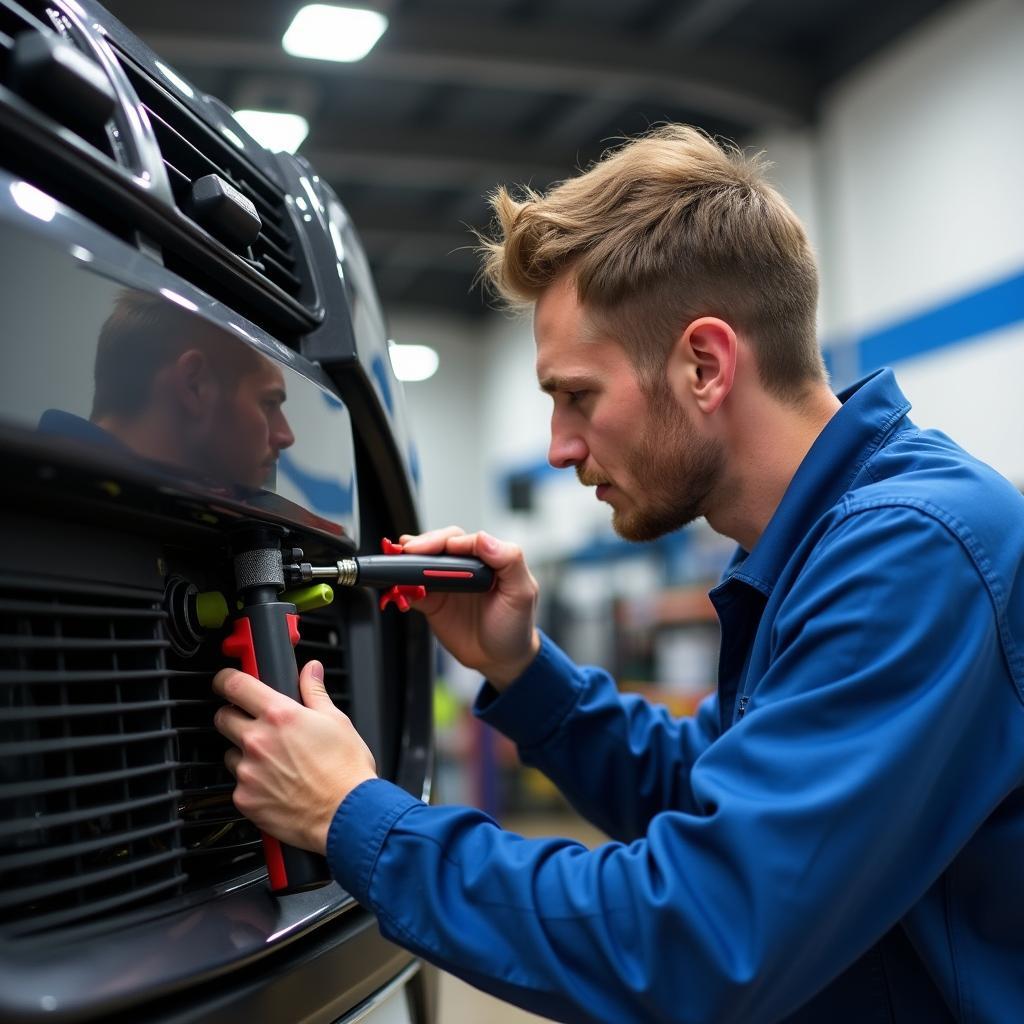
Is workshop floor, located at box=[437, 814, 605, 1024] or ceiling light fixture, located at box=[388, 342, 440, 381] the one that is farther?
ceiling light fixture, located at box=[388, 342, 440, 381]

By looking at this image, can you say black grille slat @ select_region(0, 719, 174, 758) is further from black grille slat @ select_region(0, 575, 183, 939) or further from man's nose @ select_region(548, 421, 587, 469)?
man's nose @ select_region(548, 421, 587, 469)

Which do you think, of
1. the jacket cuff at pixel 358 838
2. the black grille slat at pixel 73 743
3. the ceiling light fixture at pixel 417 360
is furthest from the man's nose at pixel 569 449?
the ceiling light fixture at pixel 417 360

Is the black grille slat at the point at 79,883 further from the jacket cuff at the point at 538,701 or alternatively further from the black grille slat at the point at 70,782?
the jacket cuff at the point at 538,701

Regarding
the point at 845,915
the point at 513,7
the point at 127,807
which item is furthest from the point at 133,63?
the point at 513,7

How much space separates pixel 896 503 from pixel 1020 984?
1.47 feet

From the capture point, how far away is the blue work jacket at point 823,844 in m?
0.81

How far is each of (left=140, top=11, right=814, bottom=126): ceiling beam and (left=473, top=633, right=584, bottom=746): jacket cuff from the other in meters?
4.49

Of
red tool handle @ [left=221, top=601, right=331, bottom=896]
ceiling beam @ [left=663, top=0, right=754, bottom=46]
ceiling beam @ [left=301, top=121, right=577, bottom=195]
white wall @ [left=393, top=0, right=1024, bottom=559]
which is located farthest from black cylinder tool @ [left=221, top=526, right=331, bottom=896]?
ceiling beam @ [left=301, top=121, right=577, bottom=195]

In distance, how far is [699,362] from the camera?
4.01 feet

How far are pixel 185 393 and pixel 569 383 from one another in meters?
0.60

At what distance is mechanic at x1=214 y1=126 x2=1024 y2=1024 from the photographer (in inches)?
32.4

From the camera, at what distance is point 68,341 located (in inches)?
24.7

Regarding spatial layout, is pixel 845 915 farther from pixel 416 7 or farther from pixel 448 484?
pixel 448 484

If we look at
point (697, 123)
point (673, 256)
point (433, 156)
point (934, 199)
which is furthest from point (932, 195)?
point (673, 256)
